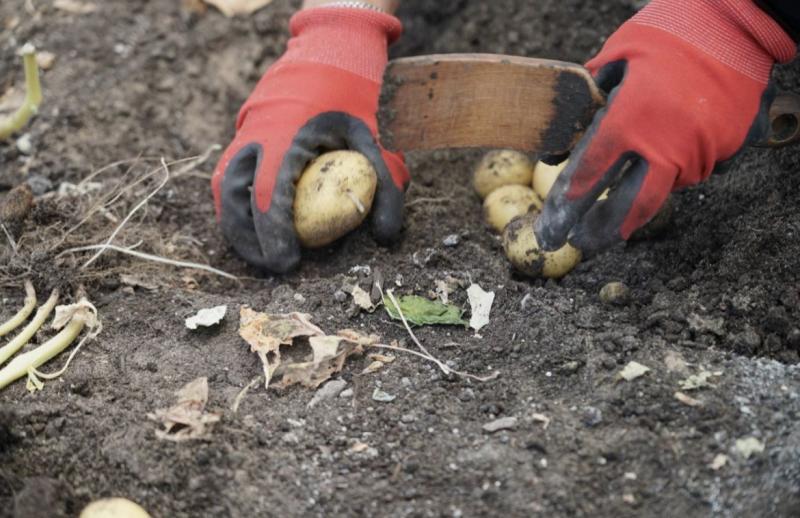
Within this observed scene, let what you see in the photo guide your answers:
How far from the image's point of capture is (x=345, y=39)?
8.91 ft

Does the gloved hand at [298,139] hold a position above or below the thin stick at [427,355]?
above

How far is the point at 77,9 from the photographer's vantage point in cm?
373

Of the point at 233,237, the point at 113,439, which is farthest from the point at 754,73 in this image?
the point at 113,439

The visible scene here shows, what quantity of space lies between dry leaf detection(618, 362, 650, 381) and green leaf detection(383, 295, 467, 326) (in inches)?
18.7

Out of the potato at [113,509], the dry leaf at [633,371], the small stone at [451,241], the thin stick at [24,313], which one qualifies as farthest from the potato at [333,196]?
the potato at [113,509]

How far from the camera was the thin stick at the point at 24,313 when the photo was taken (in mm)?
2293

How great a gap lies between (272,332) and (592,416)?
0.87m

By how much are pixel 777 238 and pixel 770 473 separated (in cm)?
80

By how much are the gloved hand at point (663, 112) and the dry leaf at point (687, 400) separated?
17.1 inches

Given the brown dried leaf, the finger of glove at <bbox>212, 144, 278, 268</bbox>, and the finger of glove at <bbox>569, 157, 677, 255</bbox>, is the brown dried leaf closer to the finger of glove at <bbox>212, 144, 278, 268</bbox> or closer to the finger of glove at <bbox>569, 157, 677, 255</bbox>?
the finger of glove at <bbox>212, 144, 278, 268</bbox>

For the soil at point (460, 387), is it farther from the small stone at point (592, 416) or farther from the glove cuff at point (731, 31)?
the glove cuff at point (731, 31)

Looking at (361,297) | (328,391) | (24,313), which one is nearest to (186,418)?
(328,391)

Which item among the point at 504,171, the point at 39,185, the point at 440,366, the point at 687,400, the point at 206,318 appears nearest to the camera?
the point at 687,400

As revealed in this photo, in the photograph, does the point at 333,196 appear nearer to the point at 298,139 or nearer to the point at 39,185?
the point at 298,139
